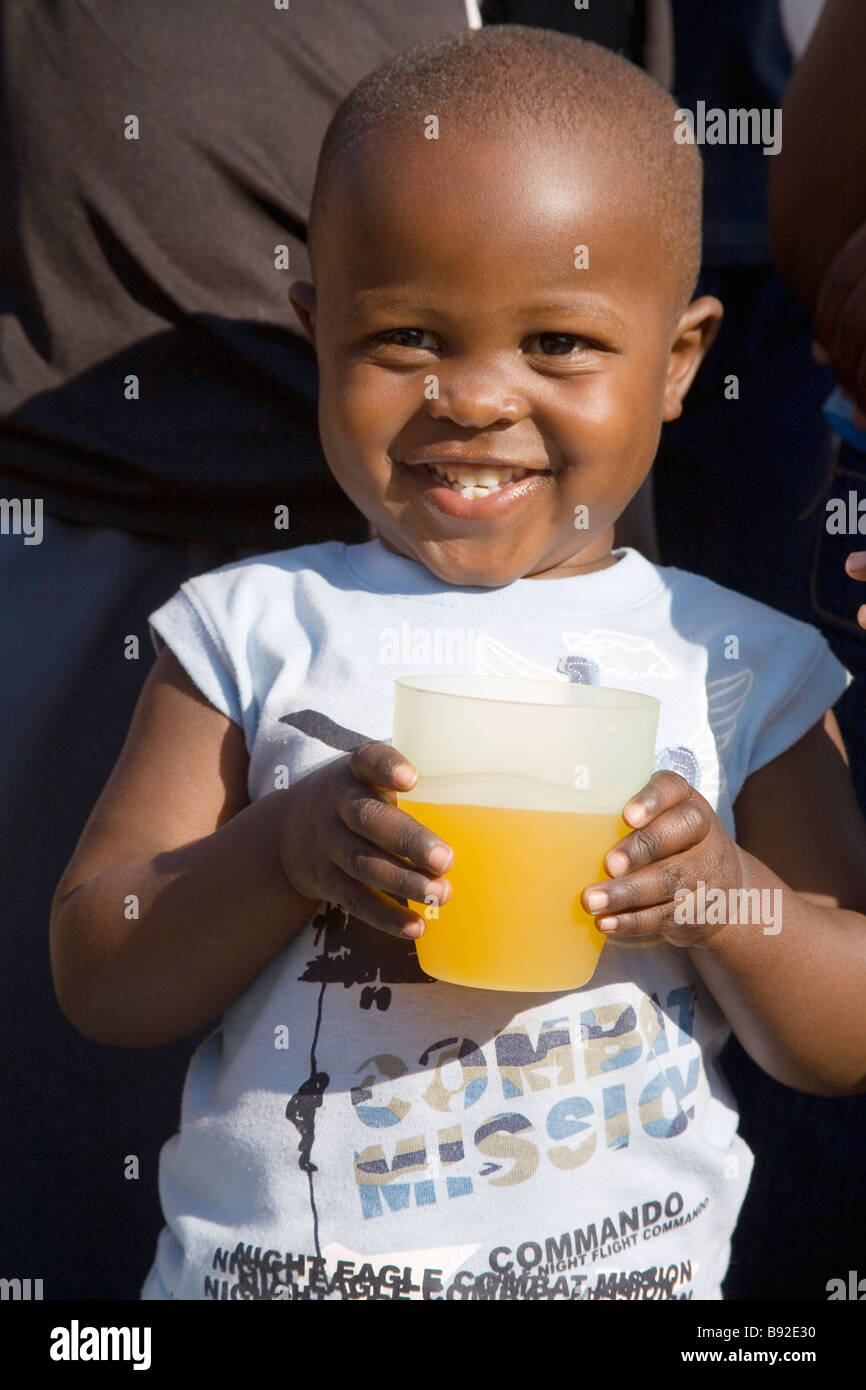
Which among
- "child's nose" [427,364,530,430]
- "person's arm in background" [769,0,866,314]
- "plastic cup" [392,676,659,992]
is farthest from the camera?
"person's arm in background" [769,0,866,314]

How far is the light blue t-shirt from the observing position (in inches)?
60.2

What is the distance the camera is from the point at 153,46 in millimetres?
Result: 1909

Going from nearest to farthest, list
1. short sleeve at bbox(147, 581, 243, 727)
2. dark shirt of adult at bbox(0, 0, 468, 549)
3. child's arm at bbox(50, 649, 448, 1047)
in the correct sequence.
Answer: child's arm at bbox(50, 649, 448, 1047), short sleeve at bbox(147, 581, 243, 727), dark shirt of adult at bbox(0, 0, 468, 549)

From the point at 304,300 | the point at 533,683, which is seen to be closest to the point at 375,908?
the point at 533,683

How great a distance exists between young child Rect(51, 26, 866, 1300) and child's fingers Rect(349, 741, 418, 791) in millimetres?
23

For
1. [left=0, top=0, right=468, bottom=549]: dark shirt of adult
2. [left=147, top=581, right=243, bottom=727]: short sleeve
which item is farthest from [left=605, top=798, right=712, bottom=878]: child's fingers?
[left=0, top=0, right=468, bottom=549]: dark shirt of adult

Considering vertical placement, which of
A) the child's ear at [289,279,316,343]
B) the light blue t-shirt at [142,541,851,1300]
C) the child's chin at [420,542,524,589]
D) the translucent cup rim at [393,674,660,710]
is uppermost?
the child's ear at [289,279,316,343]

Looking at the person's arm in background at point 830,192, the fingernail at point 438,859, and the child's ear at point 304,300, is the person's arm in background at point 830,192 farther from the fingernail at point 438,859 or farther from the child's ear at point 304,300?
the fingernail at point 438,859

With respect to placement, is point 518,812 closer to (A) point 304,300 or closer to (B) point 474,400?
(B) point 474,400

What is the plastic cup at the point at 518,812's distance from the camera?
1298 mm

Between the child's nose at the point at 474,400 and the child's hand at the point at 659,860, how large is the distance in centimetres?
48

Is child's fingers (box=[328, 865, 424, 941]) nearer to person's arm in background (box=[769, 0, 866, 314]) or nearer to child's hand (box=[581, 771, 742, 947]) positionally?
child's hand (box=[581, 771, 742, 947])

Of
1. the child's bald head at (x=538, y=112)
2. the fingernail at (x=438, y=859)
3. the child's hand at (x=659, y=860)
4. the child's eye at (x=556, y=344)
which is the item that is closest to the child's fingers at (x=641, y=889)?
the child's hand at (x=659, y=860)
